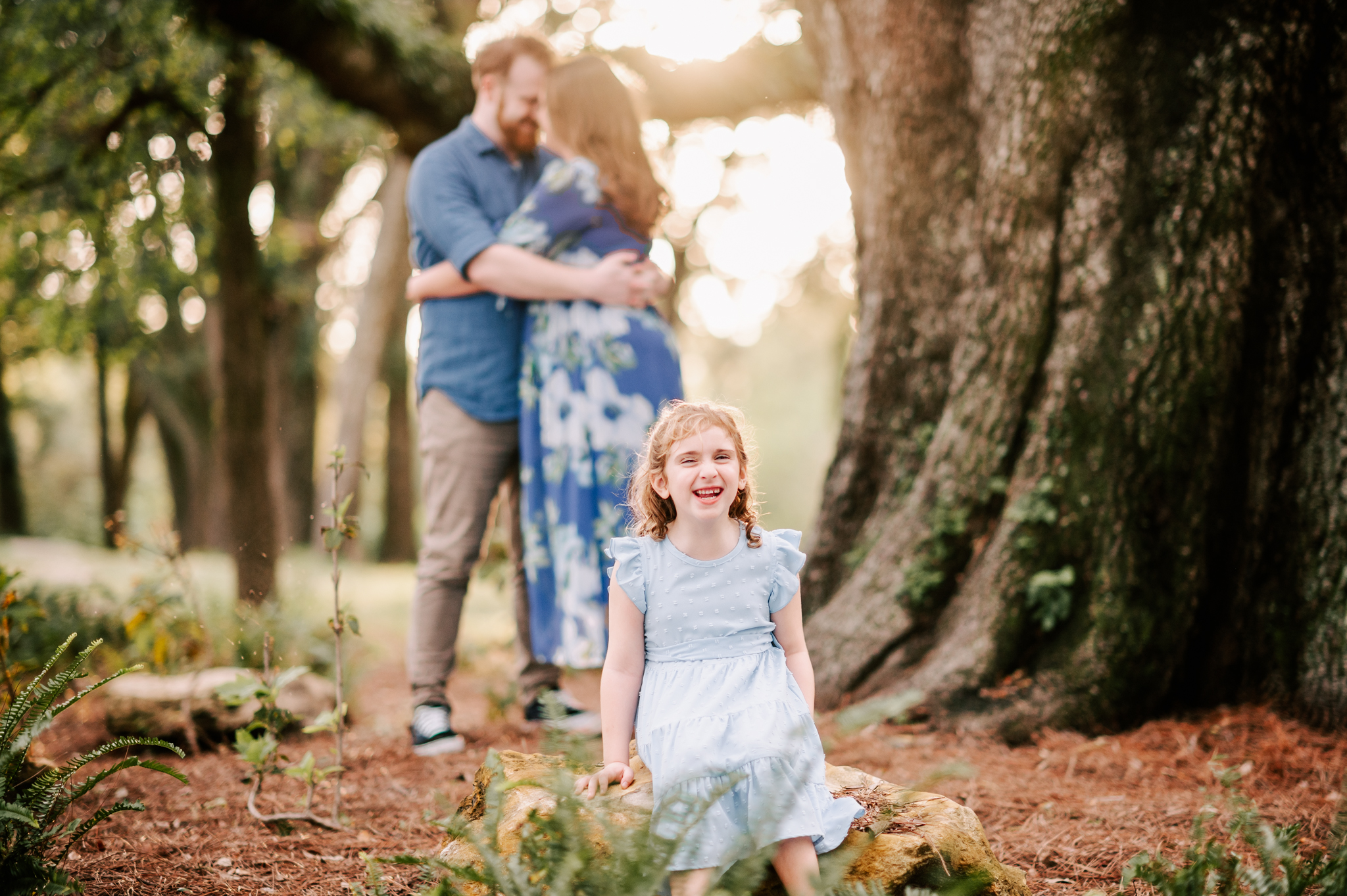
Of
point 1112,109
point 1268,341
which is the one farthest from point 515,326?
point 1268,341

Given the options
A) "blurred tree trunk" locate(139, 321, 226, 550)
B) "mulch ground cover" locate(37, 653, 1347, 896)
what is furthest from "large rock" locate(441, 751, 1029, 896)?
"blurred tree trunk" locate(139, 321, 226, 550)

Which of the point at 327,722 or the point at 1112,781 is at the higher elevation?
the point at 327,722

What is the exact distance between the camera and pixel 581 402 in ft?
9.20

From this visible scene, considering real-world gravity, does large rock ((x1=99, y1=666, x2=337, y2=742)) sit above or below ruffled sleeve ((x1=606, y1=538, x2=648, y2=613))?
below

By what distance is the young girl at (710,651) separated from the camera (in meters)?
1.60

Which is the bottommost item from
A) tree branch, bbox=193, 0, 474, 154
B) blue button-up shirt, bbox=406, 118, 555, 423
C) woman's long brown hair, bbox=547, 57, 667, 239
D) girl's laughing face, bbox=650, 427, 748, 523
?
girl's laughing face, bbox=650, 427, 748, 523

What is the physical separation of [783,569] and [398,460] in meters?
13.2

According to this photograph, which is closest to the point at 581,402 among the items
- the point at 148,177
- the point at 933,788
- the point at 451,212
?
the point at 451,212

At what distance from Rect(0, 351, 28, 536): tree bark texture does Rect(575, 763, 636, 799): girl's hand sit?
1747cm

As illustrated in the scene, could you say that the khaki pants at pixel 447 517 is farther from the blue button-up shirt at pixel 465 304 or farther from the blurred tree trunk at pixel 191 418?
the blurred tree trunk at pixel 191 418

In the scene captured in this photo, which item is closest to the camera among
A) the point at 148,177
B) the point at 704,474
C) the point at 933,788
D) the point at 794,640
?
the point at 704,474

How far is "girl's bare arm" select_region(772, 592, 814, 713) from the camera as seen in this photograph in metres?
1.85

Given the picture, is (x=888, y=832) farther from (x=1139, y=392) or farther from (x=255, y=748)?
(x=1139, y=392)

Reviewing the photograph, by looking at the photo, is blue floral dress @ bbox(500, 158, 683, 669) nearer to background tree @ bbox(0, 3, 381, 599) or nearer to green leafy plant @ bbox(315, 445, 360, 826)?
green leafy plant @ bbox(315, 445, 360, 826)
